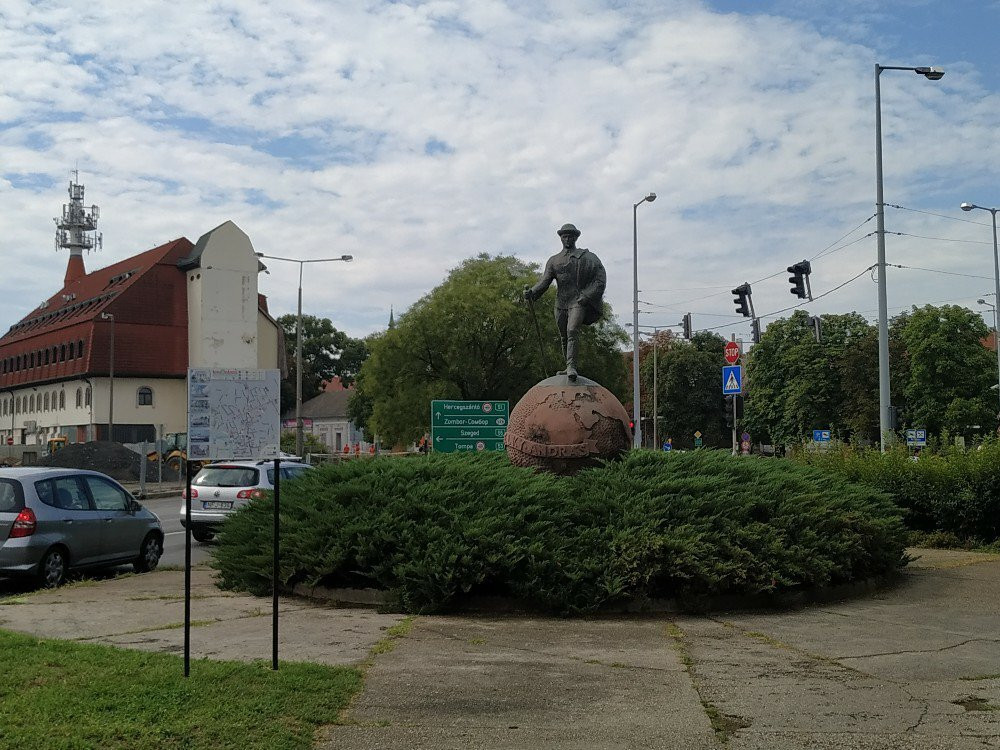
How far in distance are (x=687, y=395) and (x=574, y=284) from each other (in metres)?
69.2

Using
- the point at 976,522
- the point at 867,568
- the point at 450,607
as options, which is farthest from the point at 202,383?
the point at 976,522

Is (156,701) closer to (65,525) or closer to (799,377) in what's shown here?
(65,525)

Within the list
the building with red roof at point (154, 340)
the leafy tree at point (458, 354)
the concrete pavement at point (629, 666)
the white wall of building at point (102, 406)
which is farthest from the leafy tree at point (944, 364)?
the concrete pavement at point (629, 666)

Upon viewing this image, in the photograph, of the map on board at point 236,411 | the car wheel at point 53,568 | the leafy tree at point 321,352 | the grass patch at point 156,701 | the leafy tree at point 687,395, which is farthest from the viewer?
the leafy tree at point 321,352

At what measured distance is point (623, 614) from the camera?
9914mm

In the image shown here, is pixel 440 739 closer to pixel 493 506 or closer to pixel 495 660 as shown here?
pixel 495 660

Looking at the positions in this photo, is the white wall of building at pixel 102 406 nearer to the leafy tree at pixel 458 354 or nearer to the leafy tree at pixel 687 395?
the leafy tree at pixel 458 354

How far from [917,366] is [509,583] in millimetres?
55907

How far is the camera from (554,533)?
33.4 ft

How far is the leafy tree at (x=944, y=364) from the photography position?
5938 centimetres

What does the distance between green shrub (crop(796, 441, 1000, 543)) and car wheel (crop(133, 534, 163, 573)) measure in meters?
10.1

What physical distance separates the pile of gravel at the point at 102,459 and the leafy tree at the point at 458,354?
1452cm

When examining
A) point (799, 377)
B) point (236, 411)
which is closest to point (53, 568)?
point (236, 411)

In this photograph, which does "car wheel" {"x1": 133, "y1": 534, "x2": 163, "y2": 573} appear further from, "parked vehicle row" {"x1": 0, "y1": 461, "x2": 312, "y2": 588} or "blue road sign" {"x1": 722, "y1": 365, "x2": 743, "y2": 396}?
"blue road sign" {"x1": 722, "y1": 365, "x2": 743, "y2": 396}
